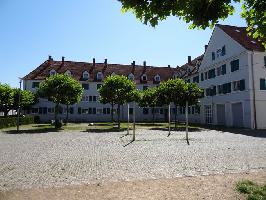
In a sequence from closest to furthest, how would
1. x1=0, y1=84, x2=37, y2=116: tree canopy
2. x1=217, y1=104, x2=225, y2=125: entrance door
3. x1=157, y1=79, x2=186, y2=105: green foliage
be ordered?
x1=157, y1=79, x2=186, y2=105: green foliage → x1=217, y1=104, x2=225, y2=125: entrance door → x1=0, y1=84, x2=37, y2=116: tree canopy

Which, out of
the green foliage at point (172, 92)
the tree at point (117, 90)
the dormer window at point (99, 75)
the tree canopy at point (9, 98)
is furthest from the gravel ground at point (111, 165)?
the dormer window at point (99, 75)

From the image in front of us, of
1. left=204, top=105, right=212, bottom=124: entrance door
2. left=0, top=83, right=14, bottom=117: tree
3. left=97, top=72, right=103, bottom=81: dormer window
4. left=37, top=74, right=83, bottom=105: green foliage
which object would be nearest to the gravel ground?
left=37, top=74, right=83, bottom=105: green foliage

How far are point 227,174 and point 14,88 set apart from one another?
48.5 meters

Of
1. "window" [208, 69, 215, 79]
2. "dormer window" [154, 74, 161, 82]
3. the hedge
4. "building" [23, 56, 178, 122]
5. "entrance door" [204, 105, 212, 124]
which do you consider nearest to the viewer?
the hedge

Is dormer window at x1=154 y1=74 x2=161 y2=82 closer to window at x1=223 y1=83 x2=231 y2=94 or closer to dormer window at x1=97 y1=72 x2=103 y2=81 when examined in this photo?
dormer window at x1=97 y1=72 x2=103 y2=81

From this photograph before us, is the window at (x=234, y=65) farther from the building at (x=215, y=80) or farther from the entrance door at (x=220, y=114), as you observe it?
the entrance door at (x=220, y=114)

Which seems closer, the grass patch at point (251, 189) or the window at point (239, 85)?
the grass patch at point (251, 189)

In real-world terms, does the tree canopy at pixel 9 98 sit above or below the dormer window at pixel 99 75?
below

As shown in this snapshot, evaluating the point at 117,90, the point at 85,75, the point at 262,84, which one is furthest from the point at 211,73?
the point at 85,75

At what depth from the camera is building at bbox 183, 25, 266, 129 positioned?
32938 mm

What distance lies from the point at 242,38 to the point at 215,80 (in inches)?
257

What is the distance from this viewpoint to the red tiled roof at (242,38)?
34003mm

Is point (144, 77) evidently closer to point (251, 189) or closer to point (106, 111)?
point (106, 111)

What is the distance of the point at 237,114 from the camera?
117ft
